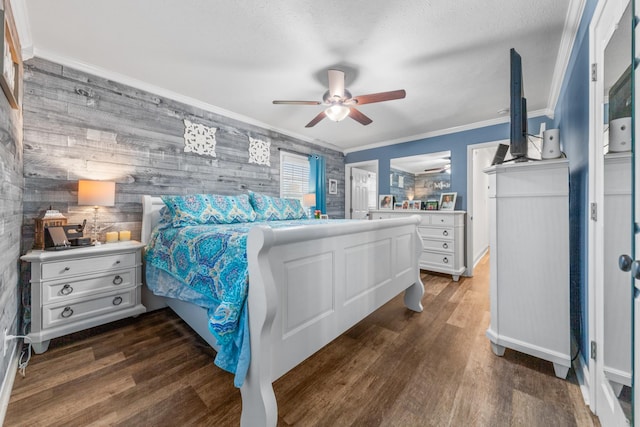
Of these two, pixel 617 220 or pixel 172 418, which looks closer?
pixel 617 220

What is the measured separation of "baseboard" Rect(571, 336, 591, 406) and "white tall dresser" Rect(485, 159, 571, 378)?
0.24 ft

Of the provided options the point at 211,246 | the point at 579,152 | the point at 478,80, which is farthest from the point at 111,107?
the point at 579,152

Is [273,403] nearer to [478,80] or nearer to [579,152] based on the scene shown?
[579,152]

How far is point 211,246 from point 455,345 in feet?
6.18

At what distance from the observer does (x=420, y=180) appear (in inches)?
292

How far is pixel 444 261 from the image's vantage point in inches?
148

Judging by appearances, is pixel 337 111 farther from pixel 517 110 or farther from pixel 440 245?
pixel 440 245

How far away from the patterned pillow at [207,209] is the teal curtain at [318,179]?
1956 millimetres

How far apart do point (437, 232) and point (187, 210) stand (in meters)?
3.47

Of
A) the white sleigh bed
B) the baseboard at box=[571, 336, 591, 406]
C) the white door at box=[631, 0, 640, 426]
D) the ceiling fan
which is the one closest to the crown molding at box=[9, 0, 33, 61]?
the ceiling fan

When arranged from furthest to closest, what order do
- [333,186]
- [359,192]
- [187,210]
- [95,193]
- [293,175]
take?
1. [359,192]
2. [333,186]
3. [293,175]
4. [187,210]
5. [95,193]

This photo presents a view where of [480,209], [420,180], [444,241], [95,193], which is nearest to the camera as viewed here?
[95,193]

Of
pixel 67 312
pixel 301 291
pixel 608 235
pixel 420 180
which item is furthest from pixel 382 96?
pixel 420 180

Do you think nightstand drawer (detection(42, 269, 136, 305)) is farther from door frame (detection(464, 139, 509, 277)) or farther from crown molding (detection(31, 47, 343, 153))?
door frame (detection(464, 139, 509, 277))
